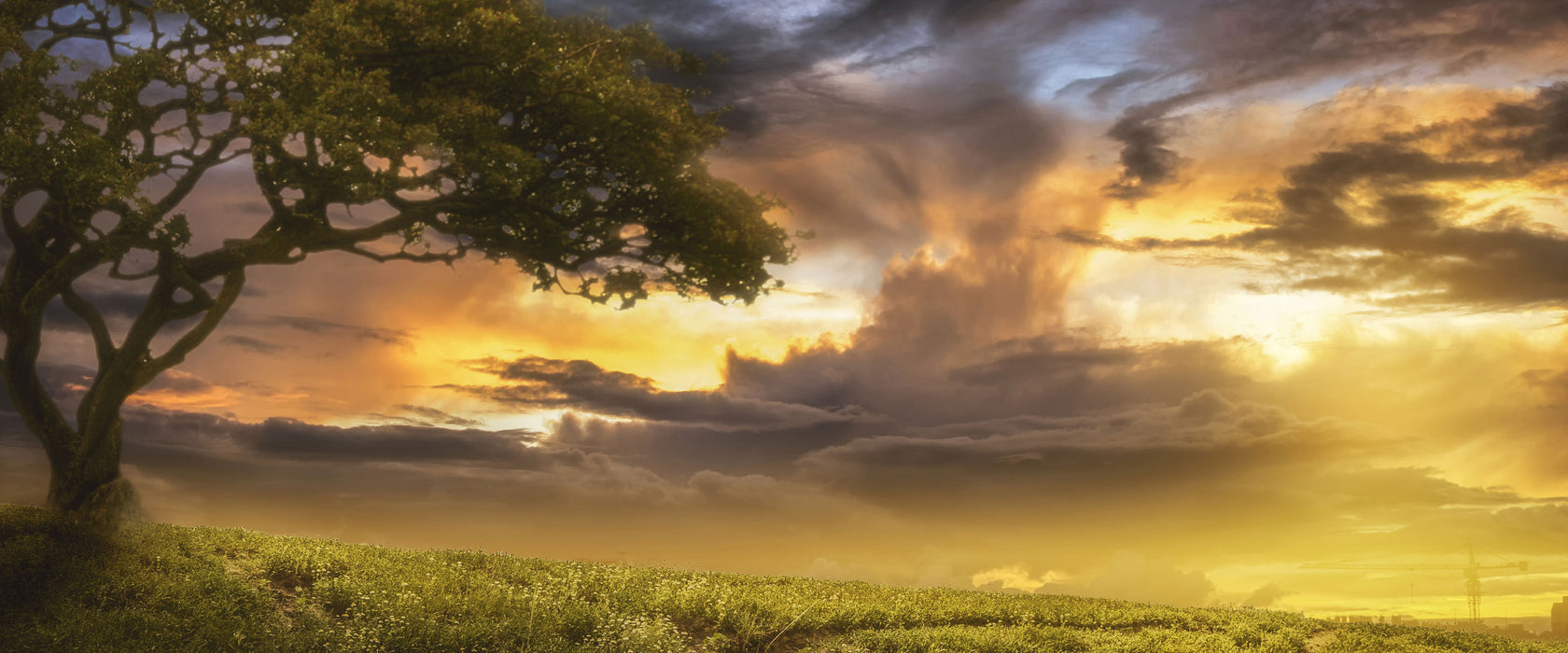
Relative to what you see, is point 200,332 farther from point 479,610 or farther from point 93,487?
point 479,610

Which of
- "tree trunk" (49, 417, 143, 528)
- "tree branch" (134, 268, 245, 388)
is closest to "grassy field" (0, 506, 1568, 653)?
"tree trunk" (49, 417, 143, 528)

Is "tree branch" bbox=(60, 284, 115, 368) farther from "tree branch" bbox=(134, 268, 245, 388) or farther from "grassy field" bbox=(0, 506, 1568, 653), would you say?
"grassy field" bbox=(0, 506, 1568, 653)

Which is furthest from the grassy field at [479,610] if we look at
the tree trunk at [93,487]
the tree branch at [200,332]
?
the tree branch at [200,332]

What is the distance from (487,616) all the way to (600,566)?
12.2ft

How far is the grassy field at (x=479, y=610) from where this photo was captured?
14602mm

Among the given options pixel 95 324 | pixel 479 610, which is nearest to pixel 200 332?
pixel 95 324

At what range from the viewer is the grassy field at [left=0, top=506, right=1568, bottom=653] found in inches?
575

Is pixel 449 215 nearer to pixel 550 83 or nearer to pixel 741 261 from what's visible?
pixel 550 83

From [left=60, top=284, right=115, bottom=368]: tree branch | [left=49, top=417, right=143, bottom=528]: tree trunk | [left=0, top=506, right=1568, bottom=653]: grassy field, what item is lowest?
[left=0, top=506, right=1568, bottom=653]: grassy field

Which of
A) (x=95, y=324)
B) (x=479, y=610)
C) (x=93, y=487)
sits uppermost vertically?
(x=95, y=324)

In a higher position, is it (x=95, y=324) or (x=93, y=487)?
(x=95, y=324)

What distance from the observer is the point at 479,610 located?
1605 centimetres

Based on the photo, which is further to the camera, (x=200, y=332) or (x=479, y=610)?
(x=200, y=332)

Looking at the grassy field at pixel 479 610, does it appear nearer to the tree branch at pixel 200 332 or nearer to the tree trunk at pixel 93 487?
the tree trunk at pixel 93 487
